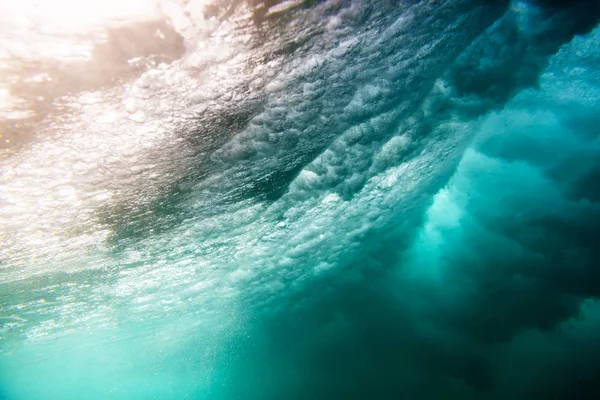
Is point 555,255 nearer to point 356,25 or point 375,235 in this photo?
point 375,235

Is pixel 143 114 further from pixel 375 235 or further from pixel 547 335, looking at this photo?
pixel 547 335

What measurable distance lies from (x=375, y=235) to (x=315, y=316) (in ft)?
52.0

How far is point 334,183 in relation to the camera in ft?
41.5

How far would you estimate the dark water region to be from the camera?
562cm

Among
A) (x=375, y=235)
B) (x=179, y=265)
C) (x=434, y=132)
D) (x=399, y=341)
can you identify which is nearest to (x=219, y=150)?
(x=434, y=132)

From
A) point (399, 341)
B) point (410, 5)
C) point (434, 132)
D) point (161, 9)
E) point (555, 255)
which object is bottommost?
point (399, 341)

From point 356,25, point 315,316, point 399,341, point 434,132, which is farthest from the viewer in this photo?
point 315,316

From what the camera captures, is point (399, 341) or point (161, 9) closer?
point (161, 9)

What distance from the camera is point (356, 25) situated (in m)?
6.06

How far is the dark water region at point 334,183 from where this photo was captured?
18.4ft

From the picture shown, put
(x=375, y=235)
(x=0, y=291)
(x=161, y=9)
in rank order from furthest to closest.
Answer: (x=375, y=235) → (x=0, y=291) → (x=161, y=9)

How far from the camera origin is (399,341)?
25.1 meters

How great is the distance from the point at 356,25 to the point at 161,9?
400 centimetres

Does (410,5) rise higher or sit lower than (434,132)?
higher
